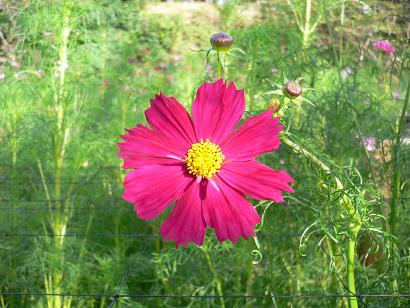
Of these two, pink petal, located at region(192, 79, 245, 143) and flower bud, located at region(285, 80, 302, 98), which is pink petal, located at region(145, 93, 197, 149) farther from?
flower bud, located at region(285, 80, 302, 98)

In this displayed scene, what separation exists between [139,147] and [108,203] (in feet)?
4.88

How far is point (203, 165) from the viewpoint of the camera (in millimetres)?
586

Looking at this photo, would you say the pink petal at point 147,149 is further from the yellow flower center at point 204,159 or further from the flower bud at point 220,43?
the flower bud at point 220,43

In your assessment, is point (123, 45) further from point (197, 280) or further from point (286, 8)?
point (197, 280)

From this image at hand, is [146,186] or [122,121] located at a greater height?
[122,121]

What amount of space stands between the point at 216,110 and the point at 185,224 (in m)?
0.14

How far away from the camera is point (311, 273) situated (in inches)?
65.2

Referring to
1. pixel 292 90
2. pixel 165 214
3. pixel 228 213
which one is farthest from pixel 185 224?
pixel 165 214

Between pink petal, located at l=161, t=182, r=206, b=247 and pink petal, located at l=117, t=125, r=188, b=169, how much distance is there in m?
0.06

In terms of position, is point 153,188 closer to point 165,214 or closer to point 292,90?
point 292,90

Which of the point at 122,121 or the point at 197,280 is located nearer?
the point at 197,280

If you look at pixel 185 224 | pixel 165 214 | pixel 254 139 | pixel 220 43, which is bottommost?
pixel 185 224

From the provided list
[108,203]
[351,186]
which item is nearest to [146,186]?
[351,186]

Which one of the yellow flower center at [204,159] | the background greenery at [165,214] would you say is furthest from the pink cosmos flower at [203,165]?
the background greenery at [165,214]
